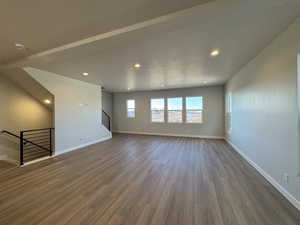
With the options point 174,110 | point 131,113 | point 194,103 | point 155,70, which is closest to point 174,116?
point 174,110

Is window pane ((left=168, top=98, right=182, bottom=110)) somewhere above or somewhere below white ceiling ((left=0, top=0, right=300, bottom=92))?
below

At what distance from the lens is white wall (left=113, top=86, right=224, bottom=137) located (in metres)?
6.48

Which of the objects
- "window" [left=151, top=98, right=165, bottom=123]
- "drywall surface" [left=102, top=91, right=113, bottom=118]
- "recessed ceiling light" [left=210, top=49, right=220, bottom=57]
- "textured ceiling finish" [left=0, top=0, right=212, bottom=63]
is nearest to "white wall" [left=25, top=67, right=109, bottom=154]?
"drywall surface" [left=102, top=91, right=113, bottom=118]

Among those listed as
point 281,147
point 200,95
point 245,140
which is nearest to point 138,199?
point 281,147

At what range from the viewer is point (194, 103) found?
6.86 meters

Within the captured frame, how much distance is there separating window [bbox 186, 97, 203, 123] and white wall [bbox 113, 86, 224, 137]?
→ 194mm

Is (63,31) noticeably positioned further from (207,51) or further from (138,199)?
(138,199)

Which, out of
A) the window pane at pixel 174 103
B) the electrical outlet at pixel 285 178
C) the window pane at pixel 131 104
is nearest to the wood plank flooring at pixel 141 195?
the electrical outlet at pixel 285 178

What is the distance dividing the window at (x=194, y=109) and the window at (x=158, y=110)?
140 centimetres

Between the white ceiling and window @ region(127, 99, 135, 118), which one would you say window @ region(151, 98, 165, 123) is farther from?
the white ceiling

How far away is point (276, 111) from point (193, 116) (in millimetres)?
4668

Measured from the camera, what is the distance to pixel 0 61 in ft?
10.3

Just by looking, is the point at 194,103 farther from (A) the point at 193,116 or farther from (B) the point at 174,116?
(B) the point at 174,116

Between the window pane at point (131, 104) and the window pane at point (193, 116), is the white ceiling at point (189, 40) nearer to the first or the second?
the window pane at point (193, 116)
